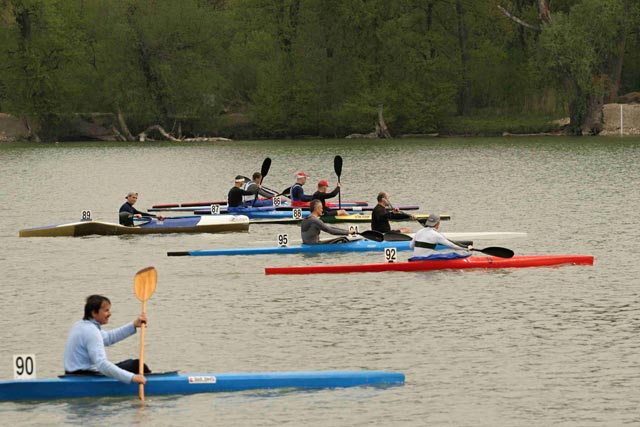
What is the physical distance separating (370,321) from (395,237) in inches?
304

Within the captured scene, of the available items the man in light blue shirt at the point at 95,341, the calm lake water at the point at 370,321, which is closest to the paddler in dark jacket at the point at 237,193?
the calm lake water at the point at 370,321

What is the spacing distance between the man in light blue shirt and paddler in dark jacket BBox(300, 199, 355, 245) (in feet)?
41.7

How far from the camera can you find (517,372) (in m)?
18.8

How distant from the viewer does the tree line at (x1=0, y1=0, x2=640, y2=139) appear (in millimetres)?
102938

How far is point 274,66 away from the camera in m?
106

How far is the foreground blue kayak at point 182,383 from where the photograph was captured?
1638 centimetres

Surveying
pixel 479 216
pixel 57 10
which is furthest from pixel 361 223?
pixel 57 10

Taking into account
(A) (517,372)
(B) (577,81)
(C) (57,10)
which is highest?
(C) (57,10)

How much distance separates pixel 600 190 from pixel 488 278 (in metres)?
24.9

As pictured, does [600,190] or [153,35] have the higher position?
[153,35]

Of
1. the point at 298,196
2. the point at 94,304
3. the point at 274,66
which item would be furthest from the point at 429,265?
the point at 274,66

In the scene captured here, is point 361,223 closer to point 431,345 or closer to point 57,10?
point 431,345

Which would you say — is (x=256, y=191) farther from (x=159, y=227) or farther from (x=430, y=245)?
(x=430, y=245)

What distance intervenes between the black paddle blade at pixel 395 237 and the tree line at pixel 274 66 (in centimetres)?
6939
